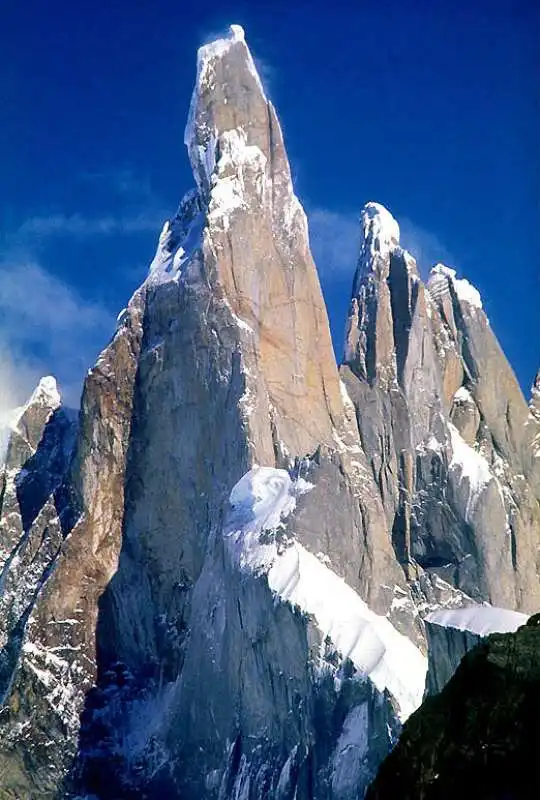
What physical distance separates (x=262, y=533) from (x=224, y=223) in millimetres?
22018

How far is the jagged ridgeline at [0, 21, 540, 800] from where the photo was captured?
62.5 meters

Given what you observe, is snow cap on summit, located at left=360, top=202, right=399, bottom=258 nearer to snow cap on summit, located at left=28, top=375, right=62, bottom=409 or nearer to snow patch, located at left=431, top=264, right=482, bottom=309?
snow patch, located at left=431, top=264, right=482, bottom=309

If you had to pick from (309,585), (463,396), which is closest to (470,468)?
(463,396)

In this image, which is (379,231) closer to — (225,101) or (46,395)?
(225,101)

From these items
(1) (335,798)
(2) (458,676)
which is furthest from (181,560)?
(2) (458,676)

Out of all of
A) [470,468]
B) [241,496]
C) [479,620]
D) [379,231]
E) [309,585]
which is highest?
[379,231]

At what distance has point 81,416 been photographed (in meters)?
79.6

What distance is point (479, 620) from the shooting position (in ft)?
137

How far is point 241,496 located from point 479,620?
83.9 feet

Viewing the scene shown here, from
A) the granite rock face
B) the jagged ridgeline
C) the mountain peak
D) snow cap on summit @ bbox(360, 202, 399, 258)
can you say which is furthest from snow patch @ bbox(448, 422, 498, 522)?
the mountain peak

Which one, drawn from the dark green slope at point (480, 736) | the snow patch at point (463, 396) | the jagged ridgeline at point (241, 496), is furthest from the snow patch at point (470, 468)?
the dark green slope at point (480, 736)

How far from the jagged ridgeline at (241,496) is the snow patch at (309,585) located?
0.16 meters

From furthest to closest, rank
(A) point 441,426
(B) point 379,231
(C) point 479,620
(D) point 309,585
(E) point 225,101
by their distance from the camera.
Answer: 1. (B) point 379,231
2. (E) point 225,101
3. (A) point 441,426
4. (D) point 309,585
5. (C) point 479,620

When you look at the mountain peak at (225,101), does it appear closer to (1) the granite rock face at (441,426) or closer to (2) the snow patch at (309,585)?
(1) the granite rock face at (441,426)
